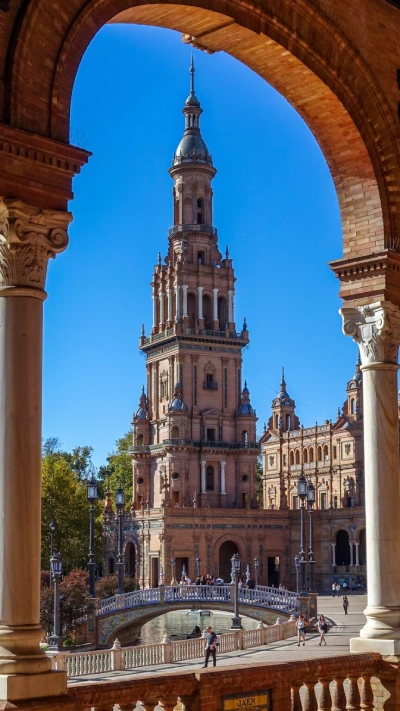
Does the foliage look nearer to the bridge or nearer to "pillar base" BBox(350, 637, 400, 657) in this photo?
the bridge

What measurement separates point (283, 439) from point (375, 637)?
74.6 metres

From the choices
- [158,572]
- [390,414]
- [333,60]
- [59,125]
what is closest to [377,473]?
[390,414]

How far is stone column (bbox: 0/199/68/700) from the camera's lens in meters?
5.81

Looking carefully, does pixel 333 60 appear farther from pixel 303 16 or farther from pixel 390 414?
pixel 390 414

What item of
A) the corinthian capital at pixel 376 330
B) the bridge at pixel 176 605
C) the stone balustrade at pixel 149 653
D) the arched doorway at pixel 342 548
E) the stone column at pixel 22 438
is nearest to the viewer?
the stone column at pixel 22 438

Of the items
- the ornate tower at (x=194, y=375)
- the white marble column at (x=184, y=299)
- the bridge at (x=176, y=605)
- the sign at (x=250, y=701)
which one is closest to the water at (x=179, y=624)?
the bridge at (x=176, y=605)

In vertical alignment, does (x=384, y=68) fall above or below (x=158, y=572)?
above

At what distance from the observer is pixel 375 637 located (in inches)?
333

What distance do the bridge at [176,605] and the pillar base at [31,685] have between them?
35.1 meters

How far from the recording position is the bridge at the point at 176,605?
41.1m

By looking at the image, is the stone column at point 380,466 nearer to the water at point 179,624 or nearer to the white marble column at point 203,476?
the water at point 179,624

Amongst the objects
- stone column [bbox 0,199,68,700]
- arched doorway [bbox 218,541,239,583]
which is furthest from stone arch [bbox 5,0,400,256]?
arched doorway [bbox 218,541,239,583]

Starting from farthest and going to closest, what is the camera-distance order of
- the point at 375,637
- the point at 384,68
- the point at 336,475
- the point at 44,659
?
the point at 336,475 < the point at 384,68 < the point at 375,637 < the point at 44,659

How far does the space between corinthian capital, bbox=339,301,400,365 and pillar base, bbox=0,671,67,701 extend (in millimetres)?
4182
